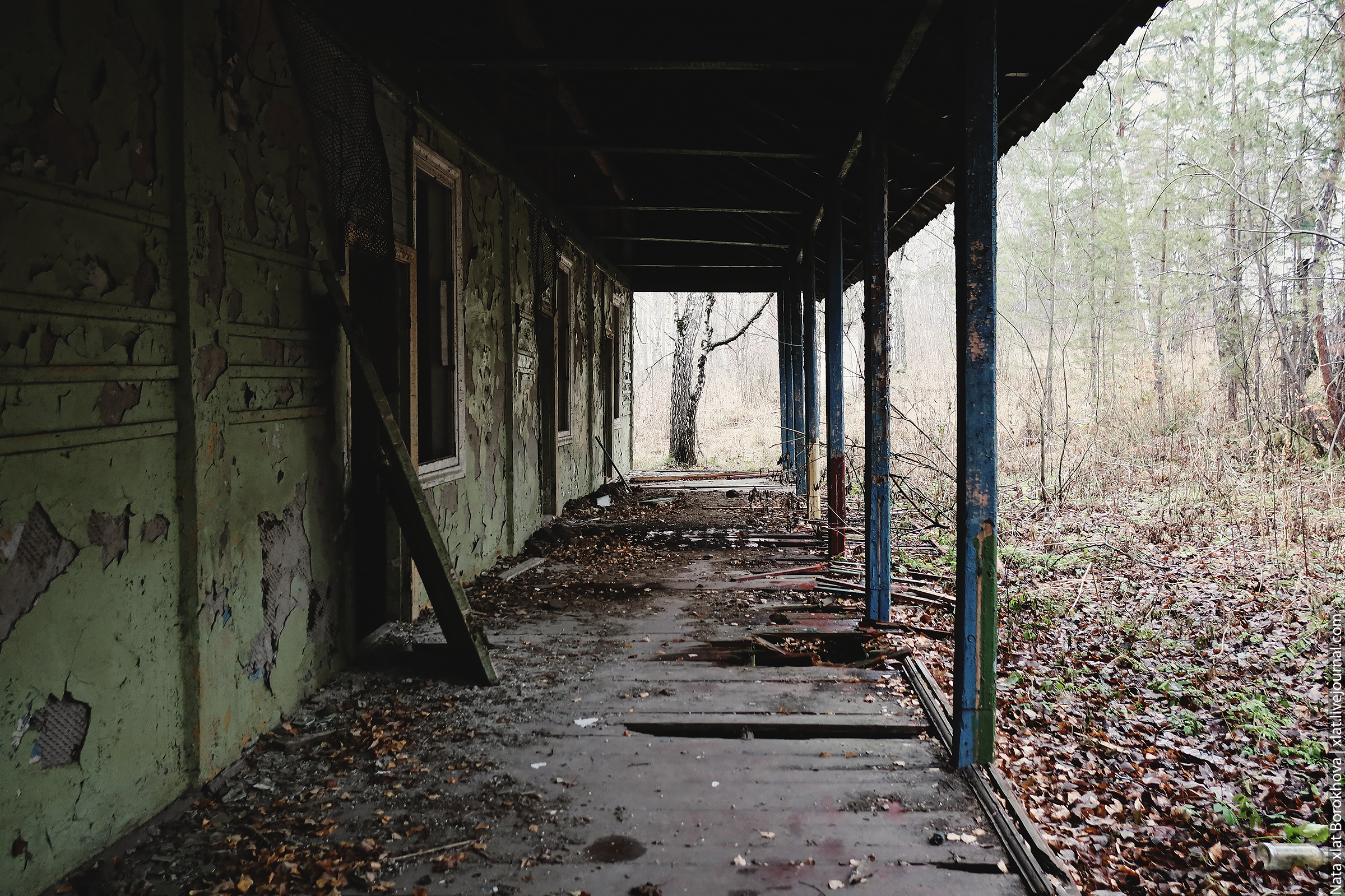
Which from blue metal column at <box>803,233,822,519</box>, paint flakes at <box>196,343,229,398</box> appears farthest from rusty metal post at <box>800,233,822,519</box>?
paint flakes at <box>196,343,229,398</box>

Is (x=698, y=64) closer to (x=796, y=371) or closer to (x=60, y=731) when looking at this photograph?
(x=60, y=731)

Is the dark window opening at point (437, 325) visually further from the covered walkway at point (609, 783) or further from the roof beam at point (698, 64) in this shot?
the covered walkway at point (609, 783)

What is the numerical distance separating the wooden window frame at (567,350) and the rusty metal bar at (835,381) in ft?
10.2

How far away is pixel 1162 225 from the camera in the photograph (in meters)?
16.9

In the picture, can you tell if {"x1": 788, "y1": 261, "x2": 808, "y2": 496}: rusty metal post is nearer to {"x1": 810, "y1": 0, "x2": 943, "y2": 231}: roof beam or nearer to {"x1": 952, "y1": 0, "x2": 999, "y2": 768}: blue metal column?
{"x1": 810, "y1": 0, "x2": 943, "y2": 231}: roof beam

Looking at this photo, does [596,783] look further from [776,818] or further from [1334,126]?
[1334,126]

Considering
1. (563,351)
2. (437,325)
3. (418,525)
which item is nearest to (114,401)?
(418,525)

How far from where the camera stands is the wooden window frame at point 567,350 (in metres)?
8.90

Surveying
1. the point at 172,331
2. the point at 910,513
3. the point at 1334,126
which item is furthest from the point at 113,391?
the point at 1334,126

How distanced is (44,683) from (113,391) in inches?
35.4

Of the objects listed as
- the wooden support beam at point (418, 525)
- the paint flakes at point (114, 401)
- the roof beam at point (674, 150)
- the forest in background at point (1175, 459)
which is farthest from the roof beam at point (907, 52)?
the paint flakes at point (114, 401)

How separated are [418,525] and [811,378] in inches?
268

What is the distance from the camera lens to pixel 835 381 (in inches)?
276

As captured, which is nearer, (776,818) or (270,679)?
(776,818)
